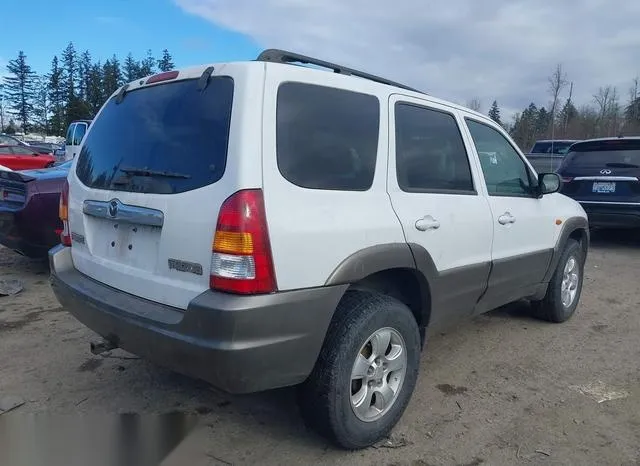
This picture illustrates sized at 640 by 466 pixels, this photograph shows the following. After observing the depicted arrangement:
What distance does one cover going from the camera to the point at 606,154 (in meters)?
8.51

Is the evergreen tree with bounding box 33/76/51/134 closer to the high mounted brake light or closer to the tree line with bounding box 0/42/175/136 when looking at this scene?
the tree line with bounding box 0/42/175/136

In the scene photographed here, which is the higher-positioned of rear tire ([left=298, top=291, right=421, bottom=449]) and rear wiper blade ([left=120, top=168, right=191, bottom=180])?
rear wiper blade ([left=120, top=168, right=191, bottom=180])

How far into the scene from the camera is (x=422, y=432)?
119 inches

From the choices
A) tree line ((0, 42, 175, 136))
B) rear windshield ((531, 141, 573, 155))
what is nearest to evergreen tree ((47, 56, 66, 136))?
tree line ((0, 42, 175, 136))

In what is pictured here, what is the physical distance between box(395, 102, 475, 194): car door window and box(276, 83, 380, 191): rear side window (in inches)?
9.4

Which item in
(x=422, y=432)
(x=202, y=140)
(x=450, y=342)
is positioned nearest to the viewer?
(x=202, y=140)

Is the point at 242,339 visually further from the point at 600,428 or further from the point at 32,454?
the point at 600,428

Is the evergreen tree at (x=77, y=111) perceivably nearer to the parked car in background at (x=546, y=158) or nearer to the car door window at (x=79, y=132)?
the car door window at (x=79, y=132)

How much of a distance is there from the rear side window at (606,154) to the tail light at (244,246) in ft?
25.7

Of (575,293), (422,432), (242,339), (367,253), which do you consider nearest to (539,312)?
(575,293)

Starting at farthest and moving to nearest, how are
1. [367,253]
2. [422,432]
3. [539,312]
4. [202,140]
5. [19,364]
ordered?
[539,312], [19,364], [422,432], [367,253], [202,140]

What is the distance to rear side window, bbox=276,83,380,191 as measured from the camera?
97.4 inches

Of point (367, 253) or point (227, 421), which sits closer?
point (367, 253)

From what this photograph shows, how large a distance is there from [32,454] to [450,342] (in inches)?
123
